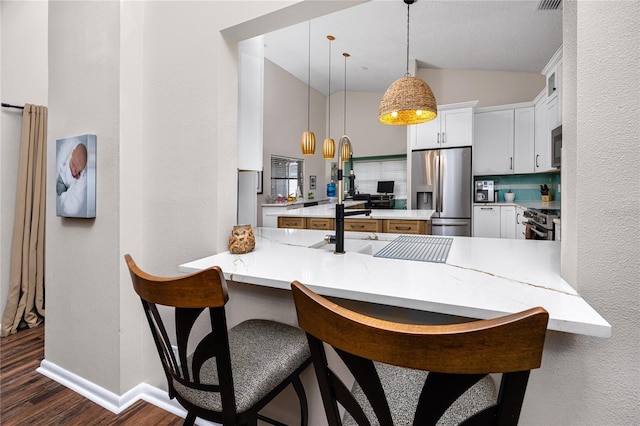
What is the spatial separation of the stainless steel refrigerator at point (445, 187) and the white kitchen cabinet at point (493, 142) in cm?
75

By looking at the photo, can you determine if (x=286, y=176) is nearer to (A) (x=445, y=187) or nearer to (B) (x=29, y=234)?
(A) (x=445, y=187)

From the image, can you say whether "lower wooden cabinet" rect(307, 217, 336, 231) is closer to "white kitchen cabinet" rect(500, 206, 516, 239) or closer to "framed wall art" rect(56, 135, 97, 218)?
"framed wall art" rect(56, 135, 97, 218)

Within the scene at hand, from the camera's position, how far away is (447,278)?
99cm

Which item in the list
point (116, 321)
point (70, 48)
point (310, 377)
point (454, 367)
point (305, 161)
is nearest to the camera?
point (454, 367)

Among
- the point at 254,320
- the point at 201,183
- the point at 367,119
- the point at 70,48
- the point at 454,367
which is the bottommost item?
the point at 254,320

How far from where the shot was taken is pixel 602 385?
84cm

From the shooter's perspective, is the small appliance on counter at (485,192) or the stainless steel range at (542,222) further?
the small appliance on counter at (485,192)

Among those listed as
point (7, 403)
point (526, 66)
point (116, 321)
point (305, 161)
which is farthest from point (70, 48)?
point (526, 66)

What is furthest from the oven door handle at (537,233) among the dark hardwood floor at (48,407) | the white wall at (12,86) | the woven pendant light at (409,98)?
the white wall at (12,86)

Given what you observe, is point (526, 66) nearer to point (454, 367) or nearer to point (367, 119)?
point (367, 119)

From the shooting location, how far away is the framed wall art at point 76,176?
5.48 ft

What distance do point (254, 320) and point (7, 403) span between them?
160 centimetres

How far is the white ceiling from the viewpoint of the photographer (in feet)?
11.5

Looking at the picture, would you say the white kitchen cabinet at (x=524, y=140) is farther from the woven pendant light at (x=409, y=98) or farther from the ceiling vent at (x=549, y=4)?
the woven pendant light at (x=409, y=98)
